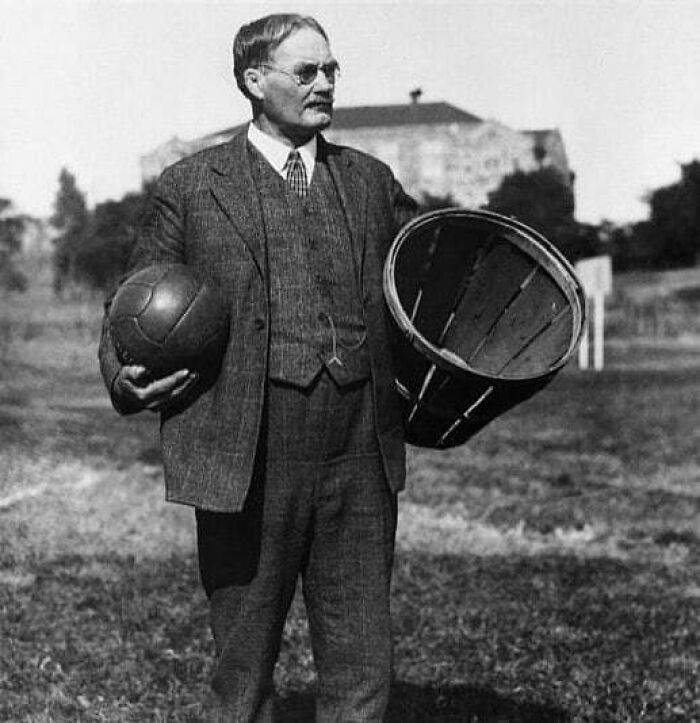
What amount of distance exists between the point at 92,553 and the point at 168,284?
17.1 ft

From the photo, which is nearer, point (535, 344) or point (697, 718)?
point (535, 344)

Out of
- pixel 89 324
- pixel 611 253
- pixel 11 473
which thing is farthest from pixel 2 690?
pixel 611 253

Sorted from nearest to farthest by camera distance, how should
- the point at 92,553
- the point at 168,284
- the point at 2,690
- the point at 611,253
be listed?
the point at 168,284 → the point at 2,690 → the point at 92,553 → the point at 611,253

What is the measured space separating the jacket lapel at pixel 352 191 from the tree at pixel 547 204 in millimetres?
11262

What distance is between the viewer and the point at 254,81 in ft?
11.4

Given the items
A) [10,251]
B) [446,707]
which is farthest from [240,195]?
[10,251]

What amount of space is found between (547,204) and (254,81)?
14251 mm

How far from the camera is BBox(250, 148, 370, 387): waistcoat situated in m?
3.37

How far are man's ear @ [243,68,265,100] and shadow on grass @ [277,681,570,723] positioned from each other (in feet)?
8.23

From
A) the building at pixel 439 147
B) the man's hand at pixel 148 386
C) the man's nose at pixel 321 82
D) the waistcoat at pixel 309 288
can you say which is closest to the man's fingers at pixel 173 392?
the man's hand at pixel 148 386

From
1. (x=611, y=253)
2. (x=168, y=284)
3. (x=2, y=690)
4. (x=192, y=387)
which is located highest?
(x=611, y=253)

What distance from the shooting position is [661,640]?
5.93 m

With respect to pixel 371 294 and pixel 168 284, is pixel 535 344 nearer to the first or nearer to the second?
pixel 371 294

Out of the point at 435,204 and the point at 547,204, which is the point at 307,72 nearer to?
the point at 547,204
